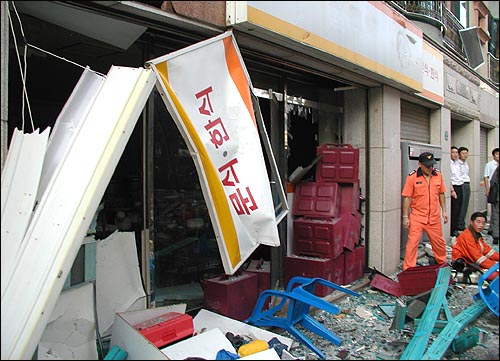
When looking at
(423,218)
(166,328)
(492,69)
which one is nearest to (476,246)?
(423,218)

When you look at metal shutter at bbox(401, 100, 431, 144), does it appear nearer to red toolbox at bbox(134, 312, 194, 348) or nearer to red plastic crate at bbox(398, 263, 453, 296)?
red plastic crate at bbox(398, 263, 453, 296)

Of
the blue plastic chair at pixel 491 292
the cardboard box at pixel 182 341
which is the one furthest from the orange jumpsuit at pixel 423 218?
the cardboard box at pixel 182 341

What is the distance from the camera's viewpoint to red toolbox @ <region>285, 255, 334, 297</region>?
5.21 meters

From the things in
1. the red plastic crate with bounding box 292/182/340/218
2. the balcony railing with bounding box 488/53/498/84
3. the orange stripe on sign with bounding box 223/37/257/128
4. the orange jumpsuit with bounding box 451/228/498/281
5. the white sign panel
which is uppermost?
the balcony railing with bounding box 488/53/498/84

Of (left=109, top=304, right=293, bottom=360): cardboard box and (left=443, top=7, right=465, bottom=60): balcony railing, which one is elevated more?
(left=443, top=7, right=465, bottom=60): balcony railing

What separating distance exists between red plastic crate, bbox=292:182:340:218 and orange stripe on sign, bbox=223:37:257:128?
2206 millimetres

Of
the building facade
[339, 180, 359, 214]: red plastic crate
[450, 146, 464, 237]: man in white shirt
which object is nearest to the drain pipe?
the building facade

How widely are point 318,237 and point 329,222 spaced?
0.77 ft

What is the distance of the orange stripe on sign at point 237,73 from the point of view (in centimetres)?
365

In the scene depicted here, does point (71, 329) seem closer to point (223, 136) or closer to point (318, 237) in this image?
point (223, 136)

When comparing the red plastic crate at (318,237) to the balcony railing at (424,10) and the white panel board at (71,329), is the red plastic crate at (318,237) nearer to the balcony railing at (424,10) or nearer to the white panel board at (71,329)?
the white panel board at (71,329)

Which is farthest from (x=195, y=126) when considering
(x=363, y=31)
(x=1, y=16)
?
(x=363, y=31)

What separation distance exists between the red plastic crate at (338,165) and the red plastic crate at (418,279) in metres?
1.39

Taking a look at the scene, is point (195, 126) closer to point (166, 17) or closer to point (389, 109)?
point (166, 17)
